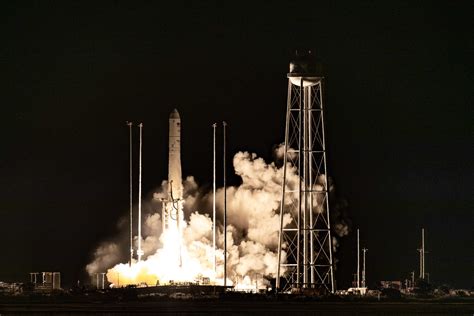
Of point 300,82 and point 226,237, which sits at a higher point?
point 300,82

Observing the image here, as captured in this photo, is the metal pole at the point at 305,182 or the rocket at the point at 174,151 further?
the rocket at the point at 174,151

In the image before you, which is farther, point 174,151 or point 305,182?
point 174,151

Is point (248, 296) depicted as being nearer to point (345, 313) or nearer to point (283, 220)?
point (283, 220)

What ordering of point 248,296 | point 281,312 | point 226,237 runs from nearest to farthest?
point 281,312 < point 248,296 < point 226,237

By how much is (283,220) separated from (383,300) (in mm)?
12358

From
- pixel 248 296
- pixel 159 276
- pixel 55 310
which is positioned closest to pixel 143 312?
pixel 55 310

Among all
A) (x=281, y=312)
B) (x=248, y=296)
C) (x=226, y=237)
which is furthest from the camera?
(x=226, y=237)

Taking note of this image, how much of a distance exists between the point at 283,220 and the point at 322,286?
8314 mm

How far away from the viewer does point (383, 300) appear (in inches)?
7510

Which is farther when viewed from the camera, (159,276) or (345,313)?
(159,276)

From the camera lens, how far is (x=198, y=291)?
18950 cm

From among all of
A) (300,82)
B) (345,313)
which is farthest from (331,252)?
(345,313)

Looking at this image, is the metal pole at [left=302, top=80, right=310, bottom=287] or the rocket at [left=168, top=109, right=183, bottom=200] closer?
the metal pole at [left=302, top=80, right=310, bottom=287]

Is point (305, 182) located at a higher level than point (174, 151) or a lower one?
lower
